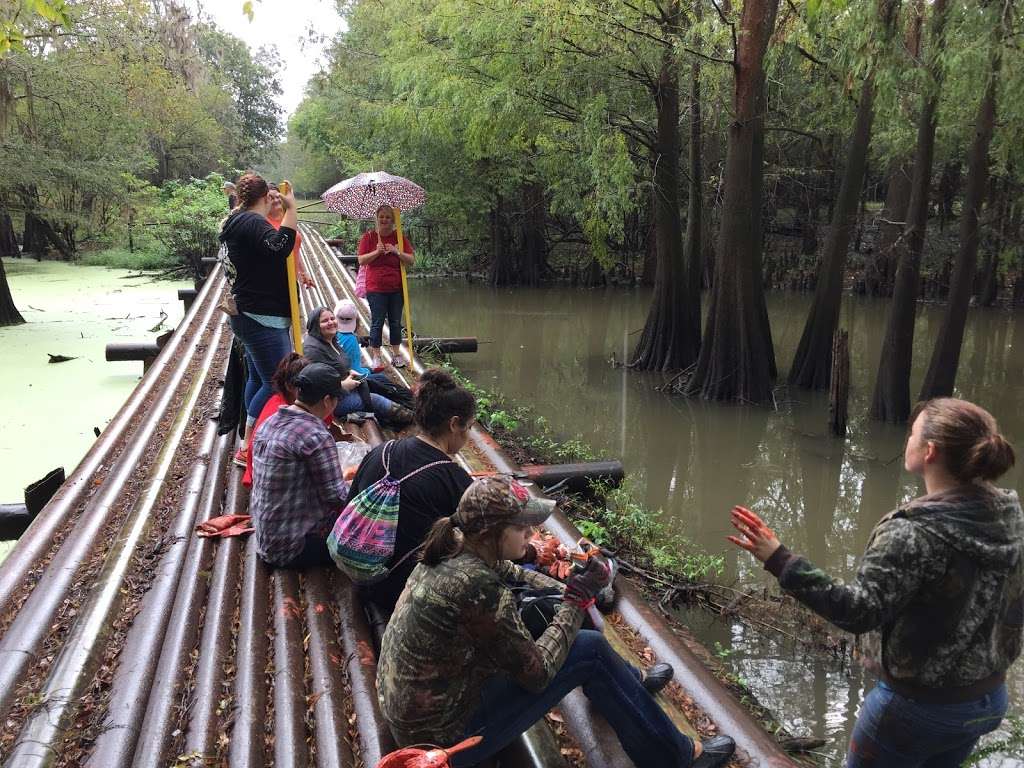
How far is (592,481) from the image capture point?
5.54 m

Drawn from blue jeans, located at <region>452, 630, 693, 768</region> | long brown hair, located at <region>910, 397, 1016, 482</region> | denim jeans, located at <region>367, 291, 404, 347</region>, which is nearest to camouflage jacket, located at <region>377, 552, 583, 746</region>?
blue jeans, located at <region>452, 630, 693, 768</region>

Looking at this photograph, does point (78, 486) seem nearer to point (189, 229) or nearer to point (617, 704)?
point (617, 704)

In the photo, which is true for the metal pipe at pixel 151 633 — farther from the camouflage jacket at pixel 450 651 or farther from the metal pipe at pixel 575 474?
the metal pipe at pixel 575 474

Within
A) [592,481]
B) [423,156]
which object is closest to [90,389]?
[592,481]

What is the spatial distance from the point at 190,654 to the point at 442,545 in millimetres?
1364

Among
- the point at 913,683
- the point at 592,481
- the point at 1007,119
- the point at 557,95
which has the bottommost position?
the point at 592,481

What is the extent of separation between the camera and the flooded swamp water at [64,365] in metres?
6.90

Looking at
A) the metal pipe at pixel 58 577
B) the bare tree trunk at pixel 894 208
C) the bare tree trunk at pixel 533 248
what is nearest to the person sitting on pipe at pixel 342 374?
the metal pipe at pixel 58 577

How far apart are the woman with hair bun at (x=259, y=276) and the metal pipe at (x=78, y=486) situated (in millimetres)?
890

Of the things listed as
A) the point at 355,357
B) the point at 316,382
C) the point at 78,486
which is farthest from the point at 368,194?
the point at 316,382

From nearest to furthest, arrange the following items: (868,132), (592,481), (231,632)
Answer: (231,632) → (592,481) → (868,132)

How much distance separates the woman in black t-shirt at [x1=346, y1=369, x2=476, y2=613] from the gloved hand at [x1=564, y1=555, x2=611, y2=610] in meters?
0.57

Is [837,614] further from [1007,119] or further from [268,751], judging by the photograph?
[1007,119]

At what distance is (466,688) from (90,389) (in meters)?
8.62
